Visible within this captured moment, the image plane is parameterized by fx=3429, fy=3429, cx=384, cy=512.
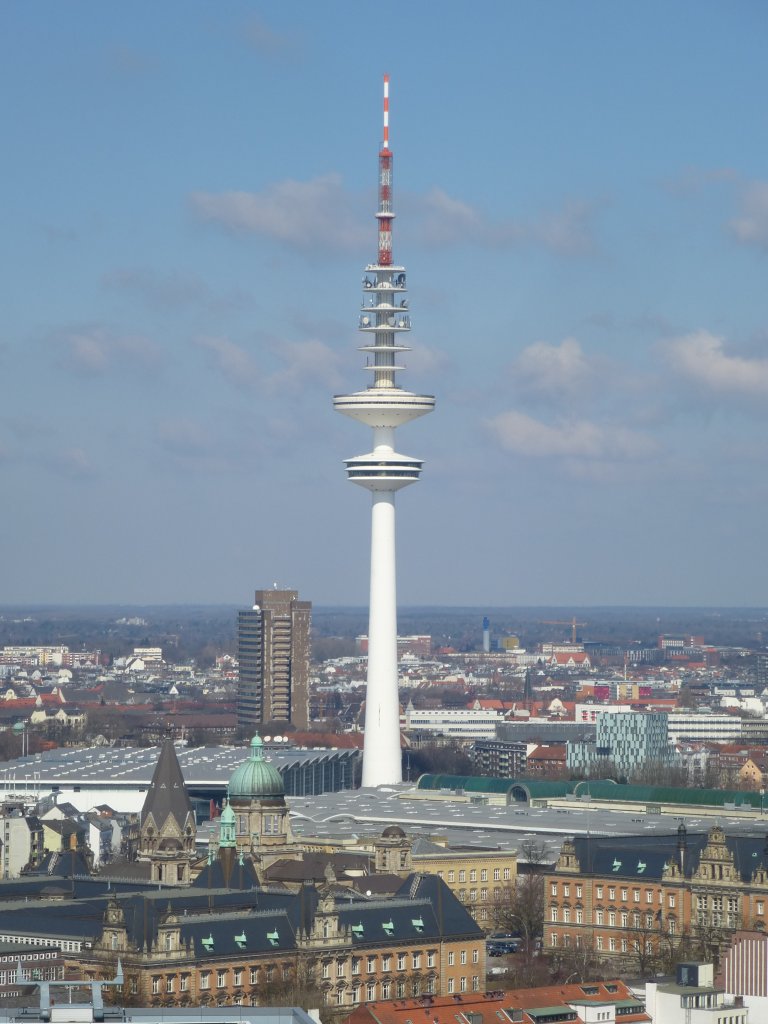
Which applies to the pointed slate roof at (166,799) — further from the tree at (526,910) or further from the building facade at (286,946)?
the building facade at (286,946)

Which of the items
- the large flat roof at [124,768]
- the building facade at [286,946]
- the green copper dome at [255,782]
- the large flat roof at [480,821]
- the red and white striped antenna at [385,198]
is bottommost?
the building facade at [286,946]

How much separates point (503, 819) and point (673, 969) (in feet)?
164

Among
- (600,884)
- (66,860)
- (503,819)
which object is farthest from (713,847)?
(503,819)

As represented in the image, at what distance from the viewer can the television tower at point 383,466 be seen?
582 ft

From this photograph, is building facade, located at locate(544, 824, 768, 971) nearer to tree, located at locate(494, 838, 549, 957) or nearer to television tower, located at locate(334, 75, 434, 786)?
tree, located at locate(494, 838, 549, 957)

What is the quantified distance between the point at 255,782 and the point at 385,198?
5345 cm

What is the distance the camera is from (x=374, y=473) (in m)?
180

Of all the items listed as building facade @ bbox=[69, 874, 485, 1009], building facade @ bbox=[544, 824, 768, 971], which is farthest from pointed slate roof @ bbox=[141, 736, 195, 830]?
building facade @ bbox=[69, 874, 485, 1009]

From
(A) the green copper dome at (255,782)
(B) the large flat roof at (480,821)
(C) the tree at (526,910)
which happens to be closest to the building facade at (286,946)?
(C) the tree at (526,910)

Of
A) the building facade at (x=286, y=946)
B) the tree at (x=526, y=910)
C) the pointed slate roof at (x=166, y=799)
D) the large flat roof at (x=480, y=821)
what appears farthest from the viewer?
the large flat roof at (x=480, y=821)

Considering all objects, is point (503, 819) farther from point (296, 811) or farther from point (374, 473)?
point (374, 473)

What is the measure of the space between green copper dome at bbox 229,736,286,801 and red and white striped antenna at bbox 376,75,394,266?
51.3 m

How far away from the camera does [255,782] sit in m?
128

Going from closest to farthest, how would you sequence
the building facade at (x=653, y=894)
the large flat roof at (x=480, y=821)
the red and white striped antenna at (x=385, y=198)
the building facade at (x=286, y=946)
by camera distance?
the building facade at (x=286, y=946)
the building facade at (x=653, y=894)
the large flat roof at (x=480, y=821)
the red and white striped antenna at (x=385, y=198)
